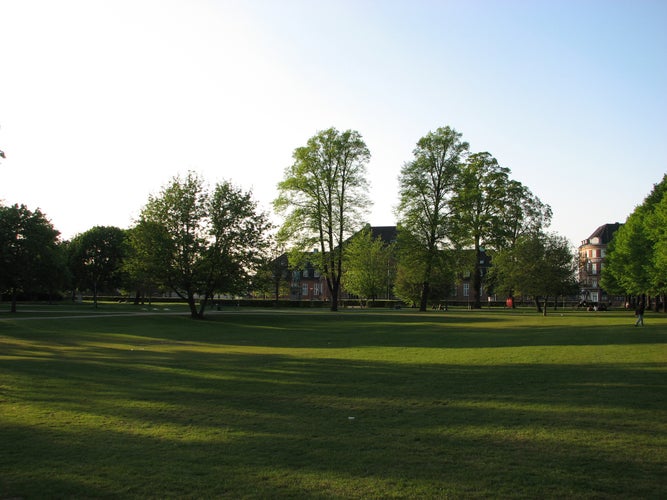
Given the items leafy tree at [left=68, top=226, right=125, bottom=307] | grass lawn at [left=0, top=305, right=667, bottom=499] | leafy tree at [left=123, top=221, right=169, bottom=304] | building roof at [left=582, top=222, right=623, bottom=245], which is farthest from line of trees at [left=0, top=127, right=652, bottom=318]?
building roof at [left=582, top=222, right=623, bottom=245]

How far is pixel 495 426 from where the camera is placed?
8664 millimetres

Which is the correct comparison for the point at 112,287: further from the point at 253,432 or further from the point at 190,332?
the point at 253,432

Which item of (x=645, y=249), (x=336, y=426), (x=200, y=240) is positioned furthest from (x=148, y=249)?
(x=645, y=249)

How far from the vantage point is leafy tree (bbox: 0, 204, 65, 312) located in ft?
160

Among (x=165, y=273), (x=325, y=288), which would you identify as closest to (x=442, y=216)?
(x=165, y=273)

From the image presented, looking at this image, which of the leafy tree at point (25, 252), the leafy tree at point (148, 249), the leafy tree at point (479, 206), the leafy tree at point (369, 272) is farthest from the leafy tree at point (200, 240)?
the leafy tree at point (369, 272)

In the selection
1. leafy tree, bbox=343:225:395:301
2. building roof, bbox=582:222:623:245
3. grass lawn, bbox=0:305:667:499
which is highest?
building roof, bbox=582:222:623:245

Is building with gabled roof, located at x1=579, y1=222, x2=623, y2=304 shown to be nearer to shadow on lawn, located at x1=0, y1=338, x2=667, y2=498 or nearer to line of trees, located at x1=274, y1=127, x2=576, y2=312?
line of trees, located at x1=274, y1=127, x2=576, y2=312

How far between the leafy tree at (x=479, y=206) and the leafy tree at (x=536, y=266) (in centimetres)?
333

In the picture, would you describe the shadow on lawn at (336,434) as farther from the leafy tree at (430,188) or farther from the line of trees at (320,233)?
the leafy tree at (430,188)

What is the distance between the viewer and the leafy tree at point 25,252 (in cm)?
4888

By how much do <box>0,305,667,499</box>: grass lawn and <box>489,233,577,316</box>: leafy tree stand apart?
3763 centimetres

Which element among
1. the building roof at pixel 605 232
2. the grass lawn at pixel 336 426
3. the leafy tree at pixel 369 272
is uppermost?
the building roof at pixel 605 232

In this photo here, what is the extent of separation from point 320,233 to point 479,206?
2157cm
